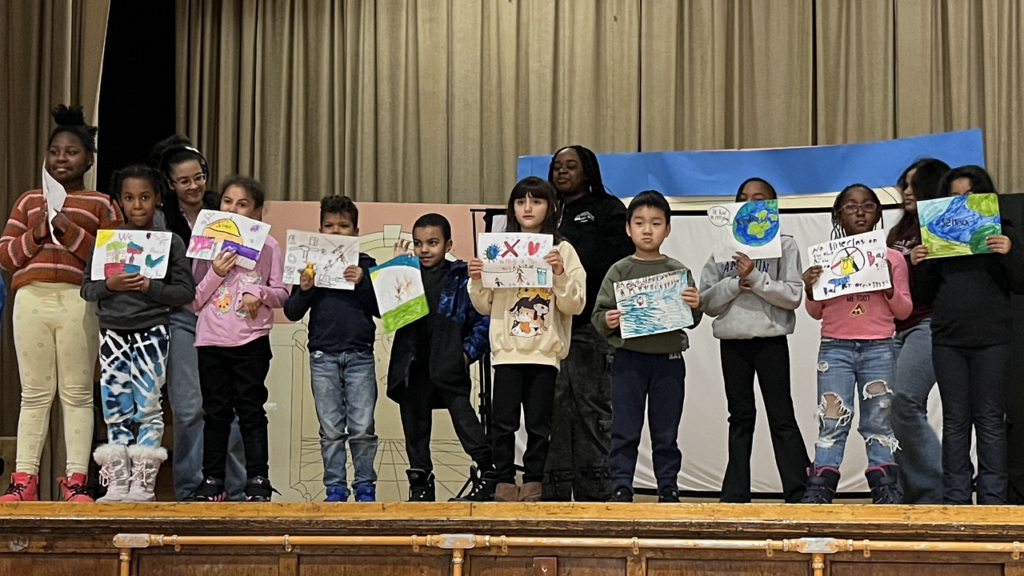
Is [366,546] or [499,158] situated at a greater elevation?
[499,158]

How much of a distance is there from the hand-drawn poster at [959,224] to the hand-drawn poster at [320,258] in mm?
2384

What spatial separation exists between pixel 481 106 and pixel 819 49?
2.27 m

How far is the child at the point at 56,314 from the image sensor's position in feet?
15.3

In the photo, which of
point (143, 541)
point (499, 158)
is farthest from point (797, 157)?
point (143, 541)

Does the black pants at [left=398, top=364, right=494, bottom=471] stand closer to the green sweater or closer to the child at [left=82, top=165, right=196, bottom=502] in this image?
the green sweater

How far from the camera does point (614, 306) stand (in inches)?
181

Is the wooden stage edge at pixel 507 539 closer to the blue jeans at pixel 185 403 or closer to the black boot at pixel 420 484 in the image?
the black boot at pixel 420 484

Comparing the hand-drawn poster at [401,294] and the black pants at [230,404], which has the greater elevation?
the hand-drawn poster at [401,294]

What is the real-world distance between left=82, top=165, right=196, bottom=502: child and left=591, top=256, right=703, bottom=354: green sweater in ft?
5.74

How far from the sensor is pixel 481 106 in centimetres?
761

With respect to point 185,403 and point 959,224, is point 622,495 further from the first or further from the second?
point 185,403

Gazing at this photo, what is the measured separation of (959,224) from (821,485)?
1168mm

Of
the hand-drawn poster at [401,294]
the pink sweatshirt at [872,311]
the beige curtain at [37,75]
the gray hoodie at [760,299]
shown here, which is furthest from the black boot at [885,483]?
the beige curtain at [37,75]

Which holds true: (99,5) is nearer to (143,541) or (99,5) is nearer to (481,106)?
(481,106)
